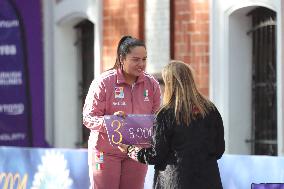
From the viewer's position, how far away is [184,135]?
5.83 m

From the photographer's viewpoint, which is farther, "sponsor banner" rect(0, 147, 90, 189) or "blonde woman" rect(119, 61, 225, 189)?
"sponsor banner" rect(0, 147, 90, 189)

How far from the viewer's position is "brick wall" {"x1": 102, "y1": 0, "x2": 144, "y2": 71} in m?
11.9

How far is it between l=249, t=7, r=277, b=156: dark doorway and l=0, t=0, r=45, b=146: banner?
11.5 feet

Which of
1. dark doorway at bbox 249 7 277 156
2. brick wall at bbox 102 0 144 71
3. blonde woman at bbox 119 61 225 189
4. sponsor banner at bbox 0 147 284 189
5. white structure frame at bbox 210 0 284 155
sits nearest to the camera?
blonde woman at bbox 119 61 225 189

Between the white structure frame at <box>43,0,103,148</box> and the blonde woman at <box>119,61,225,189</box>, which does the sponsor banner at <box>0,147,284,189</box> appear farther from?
the white structure frame at <box>43,0,103,148</box>

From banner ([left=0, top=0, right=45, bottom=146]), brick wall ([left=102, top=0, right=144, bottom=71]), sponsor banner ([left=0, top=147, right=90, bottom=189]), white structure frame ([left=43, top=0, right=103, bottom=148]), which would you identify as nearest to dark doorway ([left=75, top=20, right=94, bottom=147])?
white structure frame ([left=43, top=0, right=103, bottom=148])

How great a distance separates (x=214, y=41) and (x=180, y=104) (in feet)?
17.4

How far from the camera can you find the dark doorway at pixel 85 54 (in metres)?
13.3

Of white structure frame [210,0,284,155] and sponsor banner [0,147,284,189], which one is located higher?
white structure frame [210,0,284,155]

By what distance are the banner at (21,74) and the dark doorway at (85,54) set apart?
2.03ft

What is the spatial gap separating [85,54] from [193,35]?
270 centimetres

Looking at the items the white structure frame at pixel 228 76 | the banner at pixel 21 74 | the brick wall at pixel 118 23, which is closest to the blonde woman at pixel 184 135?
the white structure frame at pixel 228 76

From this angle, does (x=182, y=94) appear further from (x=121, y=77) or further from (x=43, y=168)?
(x=43, y=168)

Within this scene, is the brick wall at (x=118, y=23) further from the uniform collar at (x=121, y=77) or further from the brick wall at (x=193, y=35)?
the uniform collar at (x=121, y=77)
